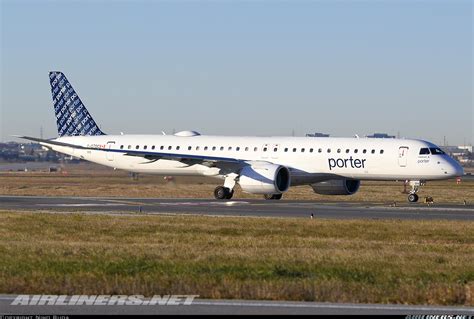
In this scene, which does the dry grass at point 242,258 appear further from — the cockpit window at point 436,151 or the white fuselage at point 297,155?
the cockpit window at point 436,151

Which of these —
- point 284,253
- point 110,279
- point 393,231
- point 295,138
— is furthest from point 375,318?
point 295,138

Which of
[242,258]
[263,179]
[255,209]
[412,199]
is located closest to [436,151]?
[412,199]

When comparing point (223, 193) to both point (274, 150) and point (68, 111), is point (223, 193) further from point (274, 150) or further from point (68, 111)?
point (68, 111)

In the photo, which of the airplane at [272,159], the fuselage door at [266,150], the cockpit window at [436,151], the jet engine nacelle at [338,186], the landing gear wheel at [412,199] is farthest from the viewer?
the fuselage door at [266,150]

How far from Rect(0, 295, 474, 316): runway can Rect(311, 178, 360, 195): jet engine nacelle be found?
130 ft

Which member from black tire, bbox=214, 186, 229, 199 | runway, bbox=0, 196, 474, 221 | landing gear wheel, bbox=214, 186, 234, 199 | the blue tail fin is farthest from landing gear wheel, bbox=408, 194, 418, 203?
the blue tail fin

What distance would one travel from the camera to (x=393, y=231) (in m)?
30.0

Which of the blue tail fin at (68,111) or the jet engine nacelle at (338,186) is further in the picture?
the blue tail fin at (68,111)

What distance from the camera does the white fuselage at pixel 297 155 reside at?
2046 inches

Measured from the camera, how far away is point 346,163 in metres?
52.9

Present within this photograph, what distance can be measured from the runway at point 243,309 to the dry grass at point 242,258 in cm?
62

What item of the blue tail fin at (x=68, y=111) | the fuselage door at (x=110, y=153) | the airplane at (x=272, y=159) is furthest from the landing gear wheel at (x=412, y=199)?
the blue tail fin at (x=68, y=111)

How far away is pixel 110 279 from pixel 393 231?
14.4 m

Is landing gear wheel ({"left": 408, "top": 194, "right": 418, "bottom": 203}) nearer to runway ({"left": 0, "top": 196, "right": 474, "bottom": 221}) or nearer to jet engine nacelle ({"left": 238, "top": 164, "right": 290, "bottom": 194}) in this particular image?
jet engine nacelle ({"left": 238, "top": 164, "right": 290, "bottom": 194})
